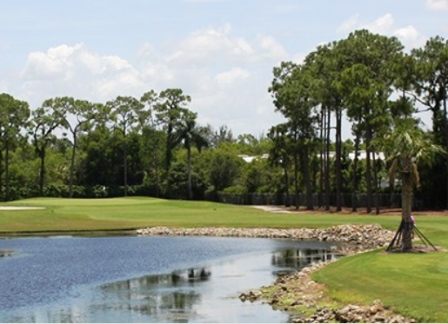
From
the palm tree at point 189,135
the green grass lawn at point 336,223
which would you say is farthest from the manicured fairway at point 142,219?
the palm tree at point 189,135

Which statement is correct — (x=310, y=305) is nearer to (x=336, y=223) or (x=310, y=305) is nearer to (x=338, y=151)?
(x=336, y=223)

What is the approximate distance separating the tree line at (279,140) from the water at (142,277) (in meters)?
26.0

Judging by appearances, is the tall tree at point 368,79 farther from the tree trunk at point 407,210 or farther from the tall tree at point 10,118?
the tall tree at point 10,118

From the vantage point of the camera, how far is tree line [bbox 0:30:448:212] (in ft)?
280

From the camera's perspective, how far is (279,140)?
337 ft

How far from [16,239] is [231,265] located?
2455 centimetres

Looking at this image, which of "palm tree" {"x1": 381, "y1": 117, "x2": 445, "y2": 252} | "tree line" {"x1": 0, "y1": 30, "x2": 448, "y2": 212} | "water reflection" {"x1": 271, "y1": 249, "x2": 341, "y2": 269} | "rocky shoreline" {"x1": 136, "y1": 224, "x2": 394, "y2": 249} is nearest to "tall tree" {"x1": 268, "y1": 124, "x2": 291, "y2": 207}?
"tree line" {"x1": 0, "y1": 30, "x2": 448, "y2": 212}

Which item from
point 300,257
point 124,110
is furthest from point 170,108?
point 300,257

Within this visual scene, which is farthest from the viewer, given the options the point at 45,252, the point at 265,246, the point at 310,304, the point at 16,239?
the point at 16,239

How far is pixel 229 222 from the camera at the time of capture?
73.9 m

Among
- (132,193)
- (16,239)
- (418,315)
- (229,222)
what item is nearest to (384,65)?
(229,222)

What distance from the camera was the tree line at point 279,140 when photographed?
85375mm

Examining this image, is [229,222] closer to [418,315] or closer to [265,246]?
[265,246]

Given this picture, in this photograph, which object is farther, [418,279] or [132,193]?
[132,193]
